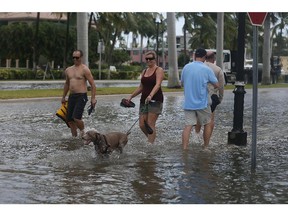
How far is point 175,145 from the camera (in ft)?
31.2

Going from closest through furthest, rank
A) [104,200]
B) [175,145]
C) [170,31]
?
[104,200]
[175,145]
[170,31]

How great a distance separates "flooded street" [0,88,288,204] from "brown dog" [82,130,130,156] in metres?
0.14

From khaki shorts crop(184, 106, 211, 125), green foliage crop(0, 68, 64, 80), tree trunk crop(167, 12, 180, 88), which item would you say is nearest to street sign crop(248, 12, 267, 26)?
khaki shorts crop(184, 106, 211, 125)

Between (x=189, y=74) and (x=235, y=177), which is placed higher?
(x=189, y=74)

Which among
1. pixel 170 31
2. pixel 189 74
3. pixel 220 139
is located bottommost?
pixel 220 139

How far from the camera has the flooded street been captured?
18.8 ft

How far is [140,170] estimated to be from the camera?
7.19 metres

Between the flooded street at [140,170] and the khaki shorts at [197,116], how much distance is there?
46 cm

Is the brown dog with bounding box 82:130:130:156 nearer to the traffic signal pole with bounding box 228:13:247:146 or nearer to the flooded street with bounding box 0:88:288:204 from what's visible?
the flooded street with bounding box 0:88:288:204

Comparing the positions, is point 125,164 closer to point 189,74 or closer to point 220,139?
point 189,74

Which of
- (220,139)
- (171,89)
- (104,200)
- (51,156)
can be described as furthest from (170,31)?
(104,200)

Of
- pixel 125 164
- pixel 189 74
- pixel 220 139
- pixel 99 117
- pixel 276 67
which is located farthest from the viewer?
pixel 276 67

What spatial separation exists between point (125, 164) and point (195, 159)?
106 centimetres

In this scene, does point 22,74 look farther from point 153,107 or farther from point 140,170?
point 140,170
